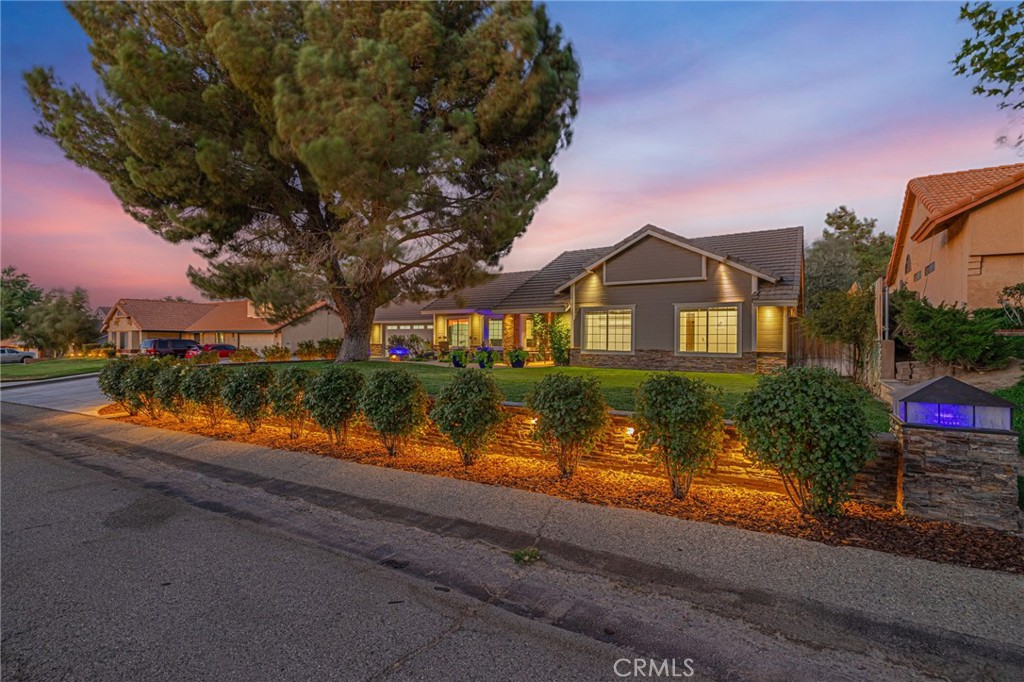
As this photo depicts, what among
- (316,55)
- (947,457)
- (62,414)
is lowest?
(62,414)

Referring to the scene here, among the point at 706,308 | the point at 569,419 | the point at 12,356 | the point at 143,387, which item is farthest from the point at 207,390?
the point at 12,356

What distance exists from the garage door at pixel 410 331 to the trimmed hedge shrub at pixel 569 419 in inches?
950

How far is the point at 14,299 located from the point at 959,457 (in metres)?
78.7

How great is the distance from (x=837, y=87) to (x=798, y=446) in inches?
412

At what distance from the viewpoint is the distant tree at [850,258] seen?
3509cm

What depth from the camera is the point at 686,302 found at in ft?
55.0

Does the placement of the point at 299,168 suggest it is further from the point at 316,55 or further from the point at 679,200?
the point at 679,200

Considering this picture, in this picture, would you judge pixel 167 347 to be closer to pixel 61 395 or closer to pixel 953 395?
pixel 61 395

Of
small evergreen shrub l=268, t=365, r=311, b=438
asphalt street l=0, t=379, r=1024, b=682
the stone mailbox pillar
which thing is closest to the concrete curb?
small evergreen shrub l=268, t=365, r=311, b=438

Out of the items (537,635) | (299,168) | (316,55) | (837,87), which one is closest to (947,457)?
(537,635)

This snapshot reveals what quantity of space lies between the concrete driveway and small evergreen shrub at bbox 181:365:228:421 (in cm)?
457

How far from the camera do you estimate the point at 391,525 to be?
15.7 feet

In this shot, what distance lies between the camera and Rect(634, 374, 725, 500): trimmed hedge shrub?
201 inches

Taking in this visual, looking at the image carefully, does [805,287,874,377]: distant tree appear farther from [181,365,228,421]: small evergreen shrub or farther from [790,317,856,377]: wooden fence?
[181,365,228,421]: small evergreen shrub
